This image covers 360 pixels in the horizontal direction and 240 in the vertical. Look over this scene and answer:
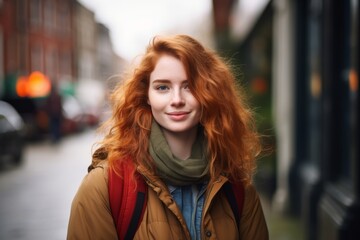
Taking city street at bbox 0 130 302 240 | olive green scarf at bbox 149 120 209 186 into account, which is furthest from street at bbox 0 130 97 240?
olive green scarf at bbox 149 120 209 186

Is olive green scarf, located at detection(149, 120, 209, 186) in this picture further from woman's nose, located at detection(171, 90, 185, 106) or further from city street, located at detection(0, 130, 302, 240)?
city street, located at detection(0, 130, 302, 240)

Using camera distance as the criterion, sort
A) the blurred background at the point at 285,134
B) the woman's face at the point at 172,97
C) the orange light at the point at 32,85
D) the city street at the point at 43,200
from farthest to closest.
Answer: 1. the orange light at the point at 32,85
2. the city street at the point at 43,200
3. the blurred background at the point at 285,134
4. the woman's face at the point at 172,97

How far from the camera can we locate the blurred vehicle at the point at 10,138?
13375 mm

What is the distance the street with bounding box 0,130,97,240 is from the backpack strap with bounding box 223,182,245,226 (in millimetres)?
1166

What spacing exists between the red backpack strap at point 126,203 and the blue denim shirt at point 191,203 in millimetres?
154

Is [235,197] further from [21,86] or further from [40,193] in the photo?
[21,86]

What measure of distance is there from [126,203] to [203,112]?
0.48 metres

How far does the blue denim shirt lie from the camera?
214cm

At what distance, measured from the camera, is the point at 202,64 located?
219 cm

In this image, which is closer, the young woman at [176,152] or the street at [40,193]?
the young woman at [176,152]

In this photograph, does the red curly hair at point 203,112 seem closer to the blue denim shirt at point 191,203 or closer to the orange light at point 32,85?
the blue denim shirt at point 191,203

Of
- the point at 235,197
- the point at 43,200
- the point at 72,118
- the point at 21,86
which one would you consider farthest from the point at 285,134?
the point at 21,86

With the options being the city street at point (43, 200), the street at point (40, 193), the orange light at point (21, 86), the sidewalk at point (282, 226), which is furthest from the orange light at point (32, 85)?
the sidewalk at point (282, 226)

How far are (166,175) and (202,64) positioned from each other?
0.45 m
